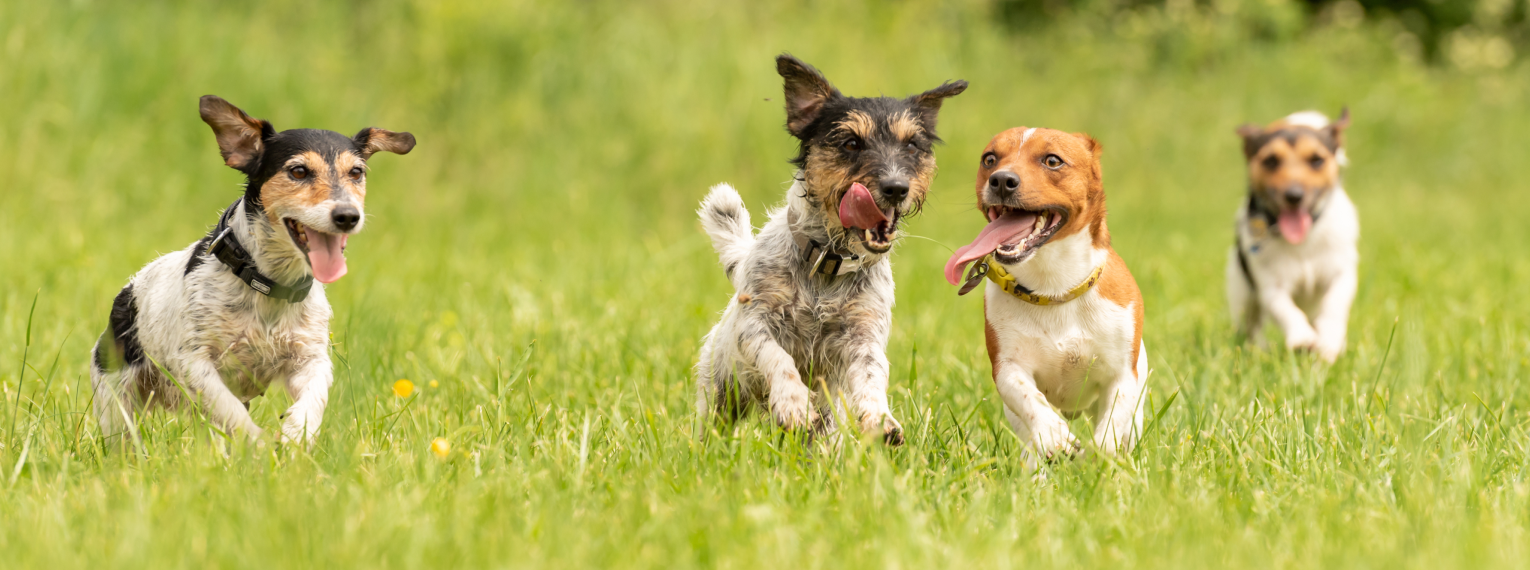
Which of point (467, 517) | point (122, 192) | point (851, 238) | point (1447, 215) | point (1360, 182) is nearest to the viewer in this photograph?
point (467, 517)

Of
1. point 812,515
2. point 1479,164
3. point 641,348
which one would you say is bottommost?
point 1479,164

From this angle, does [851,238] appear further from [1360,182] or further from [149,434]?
[1360,182]

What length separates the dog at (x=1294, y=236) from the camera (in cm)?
639

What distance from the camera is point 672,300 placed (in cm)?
682

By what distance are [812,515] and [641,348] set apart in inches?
106

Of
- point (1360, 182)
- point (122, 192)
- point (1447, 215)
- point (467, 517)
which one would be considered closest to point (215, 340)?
point (467, 517)

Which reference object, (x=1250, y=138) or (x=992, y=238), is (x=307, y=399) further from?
(x=1250, y=138)

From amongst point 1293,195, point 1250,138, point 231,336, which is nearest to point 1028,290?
point 231,336

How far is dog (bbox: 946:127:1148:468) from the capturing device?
3723 mm

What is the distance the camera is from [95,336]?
554cm

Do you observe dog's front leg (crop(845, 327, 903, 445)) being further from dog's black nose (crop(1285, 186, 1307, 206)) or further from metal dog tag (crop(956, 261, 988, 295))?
dog's black nose (crop(1285, 186, 1307, 206))

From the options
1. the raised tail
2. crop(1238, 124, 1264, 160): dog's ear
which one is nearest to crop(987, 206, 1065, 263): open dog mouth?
the raised tail

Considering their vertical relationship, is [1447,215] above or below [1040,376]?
below

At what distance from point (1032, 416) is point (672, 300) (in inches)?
133
